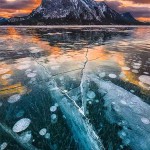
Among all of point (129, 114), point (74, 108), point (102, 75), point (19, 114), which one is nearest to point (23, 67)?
point (102, 75)

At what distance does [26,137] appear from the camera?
196 centimetres

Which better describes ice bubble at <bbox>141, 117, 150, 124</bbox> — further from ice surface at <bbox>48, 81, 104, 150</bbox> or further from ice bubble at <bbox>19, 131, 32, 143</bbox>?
ice bubble at <bbox>19, 131, 32, 143</bbox>

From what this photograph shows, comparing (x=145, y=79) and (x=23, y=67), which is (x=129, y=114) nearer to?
(x=145, y=79)

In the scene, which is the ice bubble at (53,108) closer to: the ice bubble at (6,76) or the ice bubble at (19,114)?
the ice bubble at (19,114)

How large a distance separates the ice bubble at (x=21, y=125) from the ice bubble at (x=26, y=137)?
0.23ft

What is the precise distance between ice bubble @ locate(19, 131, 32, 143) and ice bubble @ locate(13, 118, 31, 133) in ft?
0.23

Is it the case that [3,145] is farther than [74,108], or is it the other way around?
[74,108]

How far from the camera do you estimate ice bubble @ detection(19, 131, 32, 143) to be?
1.92m

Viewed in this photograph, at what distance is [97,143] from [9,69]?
245cm

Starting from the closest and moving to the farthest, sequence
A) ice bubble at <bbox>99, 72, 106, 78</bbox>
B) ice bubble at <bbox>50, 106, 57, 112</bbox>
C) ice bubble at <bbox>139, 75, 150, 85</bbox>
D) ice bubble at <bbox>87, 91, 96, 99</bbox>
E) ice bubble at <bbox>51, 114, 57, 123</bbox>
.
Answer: ice bubble at <bbox>51, 114, 57, 123</bbox>, ice bubble at <bbox>50, 106, 57, 112</bbox>, ice bubble at <bbox>87, 91, 96, 99</bbox>, ice bubble at <bbox>139, 75, 150, 85</bbox>, ice bubble at <bbox>99, 72, 106, 78</bbox>

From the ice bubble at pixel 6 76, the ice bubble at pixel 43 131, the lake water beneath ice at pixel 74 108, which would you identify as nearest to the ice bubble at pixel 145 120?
the lake water beneath ice at pixel 74 108

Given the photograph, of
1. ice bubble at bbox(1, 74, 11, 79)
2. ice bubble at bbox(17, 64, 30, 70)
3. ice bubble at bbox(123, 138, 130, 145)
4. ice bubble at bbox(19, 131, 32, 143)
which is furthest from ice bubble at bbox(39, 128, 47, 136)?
ice bubble at bbox(17, 64, 30, 70)

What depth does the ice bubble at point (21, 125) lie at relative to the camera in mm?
2047

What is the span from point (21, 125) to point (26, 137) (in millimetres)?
193
